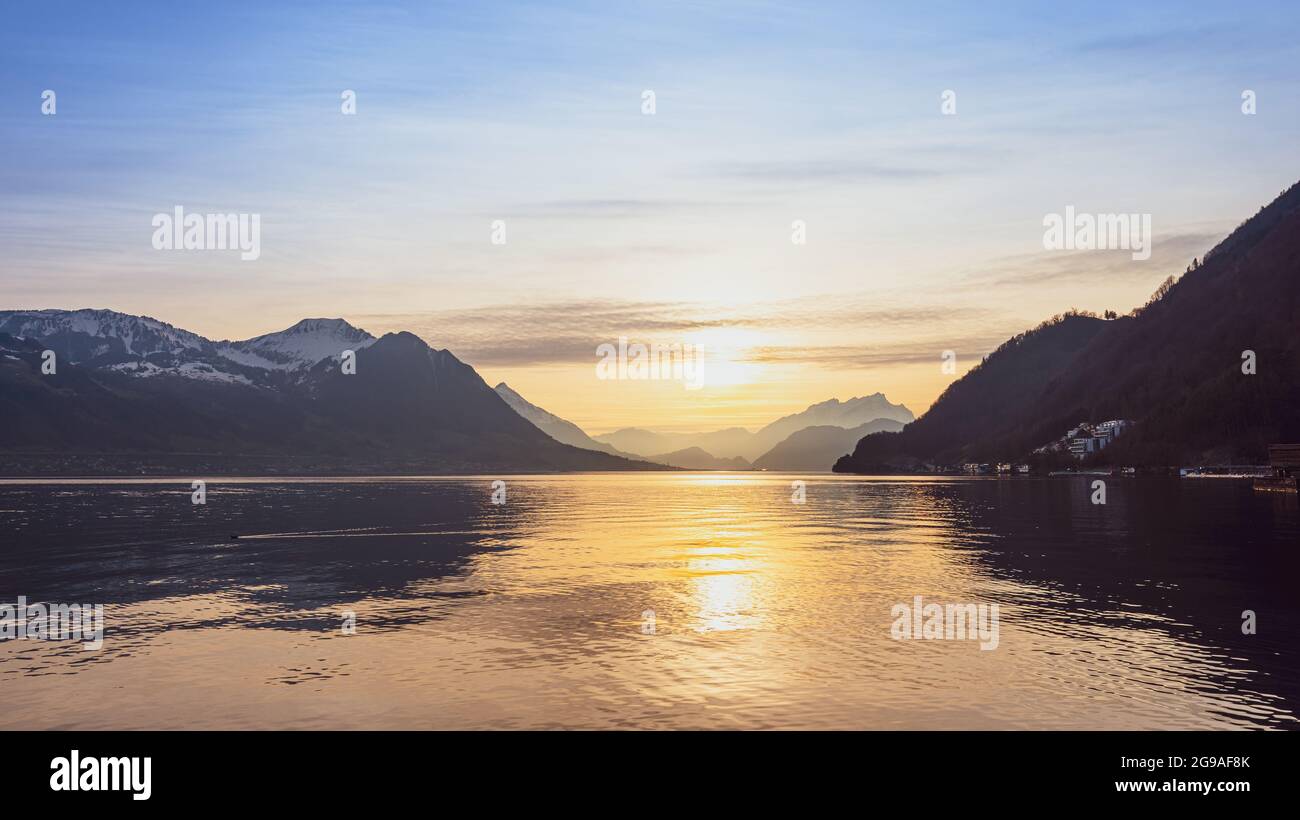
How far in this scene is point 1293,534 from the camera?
8738 cm

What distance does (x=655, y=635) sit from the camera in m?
41.4

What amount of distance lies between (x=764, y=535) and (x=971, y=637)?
6302 centimetres

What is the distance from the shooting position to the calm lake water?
2856cm

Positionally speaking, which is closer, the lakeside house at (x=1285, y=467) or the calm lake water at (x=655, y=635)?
the calm lake water at (x=655, y=635)

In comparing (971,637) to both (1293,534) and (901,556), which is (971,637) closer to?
(901,556)

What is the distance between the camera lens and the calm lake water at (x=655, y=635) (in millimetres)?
28562

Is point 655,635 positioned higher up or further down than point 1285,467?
further down

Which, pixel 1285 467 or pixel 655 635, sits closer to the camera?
pixel 655 635

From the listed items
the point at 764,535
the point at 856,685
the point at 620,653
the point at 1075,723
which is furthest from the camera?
the point at 764,535
